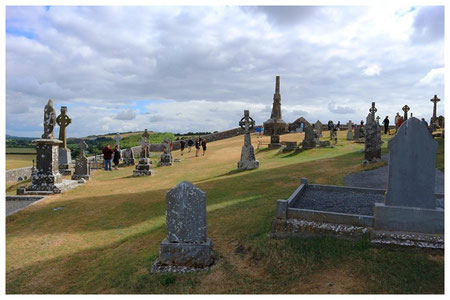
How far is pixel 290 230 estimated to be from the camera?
651 cm

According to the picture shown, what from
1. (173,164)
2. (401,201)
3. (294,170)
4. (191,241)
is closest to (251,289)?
(191,241)

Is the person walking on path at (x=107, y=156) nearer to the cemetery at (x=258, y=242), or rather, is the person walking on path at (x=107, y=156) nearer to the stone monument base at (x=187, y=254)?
the cemetery at (x=258, y=242)

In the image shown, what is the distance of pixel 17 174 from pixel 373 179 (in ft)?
85.5

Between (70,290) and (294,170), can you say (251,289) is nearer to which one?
(70,290)

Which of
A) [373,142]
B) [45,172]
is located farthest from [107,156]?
[373,142]

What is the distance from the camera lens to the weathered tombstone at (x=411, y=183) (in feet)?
18.9

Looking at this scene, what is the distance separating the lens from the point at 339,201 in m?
8.53

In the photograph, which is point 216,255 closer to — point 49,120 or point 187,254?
point 187,254

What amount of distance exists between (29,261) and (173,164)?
59.0 ft

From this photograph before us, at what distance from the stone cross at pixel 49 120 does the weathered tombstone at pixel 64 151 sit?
21.4ft

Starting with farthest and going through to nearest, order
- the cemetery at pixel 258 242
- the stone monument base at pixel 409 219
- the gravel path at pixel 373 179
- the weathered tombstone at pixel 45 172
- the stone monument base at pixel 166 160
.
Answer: the stone monument base at pixel 166 160, the weathered tombstone at pixel 45 172, the gravel path at pixel 373 179, the stone monument base at pixel 409 219, the cemetery at pixel 258 242

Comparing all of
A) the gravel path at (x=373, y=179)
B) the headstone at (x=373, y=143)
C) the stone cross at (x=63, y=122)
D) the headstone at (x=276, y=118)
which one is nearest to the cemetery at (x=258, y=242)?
the gravel path at (x=373, y=179)

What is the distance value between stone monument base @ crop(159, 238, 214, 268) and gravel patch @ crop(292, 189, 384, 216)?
2.97m

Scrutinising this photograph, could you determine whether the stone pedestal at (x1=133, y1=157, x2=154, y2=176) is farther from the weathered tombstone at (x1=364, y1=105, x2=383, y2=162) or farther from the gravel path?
the weathered tombstone at (x1=364, y1=105, x2=383, y2=162)
